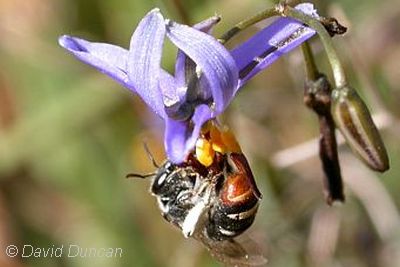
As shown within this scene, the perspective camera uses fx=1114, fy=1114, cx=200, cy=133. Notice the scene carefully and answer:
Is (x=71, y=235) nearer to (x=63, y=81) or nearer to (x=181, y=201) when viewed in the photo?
(x=63, y=81)

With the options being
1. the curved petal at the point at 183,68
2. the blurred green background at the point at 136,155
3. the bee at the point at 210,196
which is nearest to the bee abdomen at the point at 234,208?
the bee at the point at 210,196

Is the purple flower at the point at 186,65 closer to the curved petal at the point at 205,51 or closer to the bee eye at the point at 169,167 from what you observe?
the curved petal at the point at 205,51

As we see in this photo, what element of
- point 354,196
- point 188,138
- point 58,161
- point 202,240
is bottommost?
point 354,196

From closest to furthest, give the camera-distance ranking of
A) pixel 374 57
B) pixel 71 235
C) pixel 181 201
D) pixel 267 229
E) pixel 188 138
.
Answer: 1. pixel 188 138
2. pixel 181 201
3. pixel 267 229
4. pixel 374 57
5. pixel 71 235

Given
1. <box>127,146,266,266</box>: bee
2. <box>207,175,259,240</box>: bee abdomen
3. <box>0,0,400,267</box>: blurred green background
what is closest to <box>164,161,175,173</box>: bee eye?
<box>127,146,266,266</box>: bee

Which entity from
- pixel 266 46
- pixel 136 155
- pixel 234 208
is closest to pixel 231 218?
pixel 234 208

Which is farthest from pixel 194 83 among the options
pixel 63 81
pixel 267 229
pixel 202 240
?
pixel 63 81
